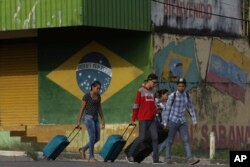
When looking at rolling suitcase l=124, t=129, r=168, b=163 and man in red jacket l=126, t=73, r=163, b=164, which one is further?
rolling suitcase l=124, t=129, r=168, b=163

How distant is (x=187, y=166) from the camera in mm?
14516

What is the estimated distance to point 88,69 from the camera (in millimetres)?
20516

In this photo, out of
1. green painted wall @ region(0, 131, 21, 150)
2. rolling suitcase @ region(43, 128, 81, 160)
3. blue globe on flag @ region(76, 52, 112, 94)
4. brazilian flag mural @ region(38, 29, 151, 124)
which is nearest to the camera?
rolling suitcase @ region(43, 128, 81, 160)

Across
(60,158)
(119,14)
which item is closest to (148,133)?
(60,158)

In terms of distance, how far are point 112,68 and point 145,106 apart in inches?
205

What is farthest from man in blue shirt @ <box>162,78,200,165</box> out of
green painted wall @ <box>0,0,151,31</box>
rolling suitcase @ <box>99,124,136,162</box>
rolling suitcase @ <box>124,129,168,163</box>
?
green painted wall @ <box>0,0,151,31</box>

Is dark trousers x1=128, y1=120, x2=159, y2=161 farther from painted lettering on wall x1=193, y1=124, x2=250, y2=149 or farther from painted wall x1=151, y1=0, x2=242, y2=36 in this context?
painted lettering on wall x1=193, y1=124, x2=250, y2=149

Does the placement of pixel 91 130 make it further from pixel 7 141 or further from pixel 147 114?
Answer: pixel 7 141

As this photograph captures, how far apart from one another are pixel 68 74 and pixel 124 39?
77.0 inches

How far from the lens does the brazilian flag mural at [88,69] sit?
787 inches

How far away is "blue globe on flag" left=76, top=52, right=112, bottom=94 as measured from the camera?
66.6 ft

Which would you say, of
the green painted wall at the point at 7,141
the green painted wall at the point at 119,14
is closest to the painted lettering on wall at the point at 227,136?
the green painted wall at the point at 119,14

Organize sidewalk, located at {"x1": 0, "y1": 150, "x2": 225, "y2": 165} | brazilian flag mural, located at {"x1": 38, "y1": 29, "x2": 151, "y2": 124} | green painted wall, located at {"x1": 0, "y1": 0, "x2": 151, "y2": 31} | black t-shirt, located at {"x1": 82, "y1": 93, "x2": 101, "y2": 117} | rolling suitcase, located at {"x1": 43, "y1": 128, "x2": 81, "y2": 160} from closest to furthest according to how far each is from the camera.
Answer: rolling suitcase, located at {"x1": 43, "y1": 128, "x2": 81, "y2": 160} < black t-shirt, located at {"x1": 82, "y1": 93, "x2": 101, "y2": 117} < sidewalk, located at {"x1": 0, "y1": 150, "x2": 225, "y2": 165} < green painted wall, located at {"x1": 0, "y1": 0, "x2": 151, "y2": 31} < brazilian flag mural, located at {"x1": 38, "y1": 29, "x2": 151, "y2": 124}

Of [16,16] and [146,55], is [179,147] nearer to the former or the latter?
[146,55]
